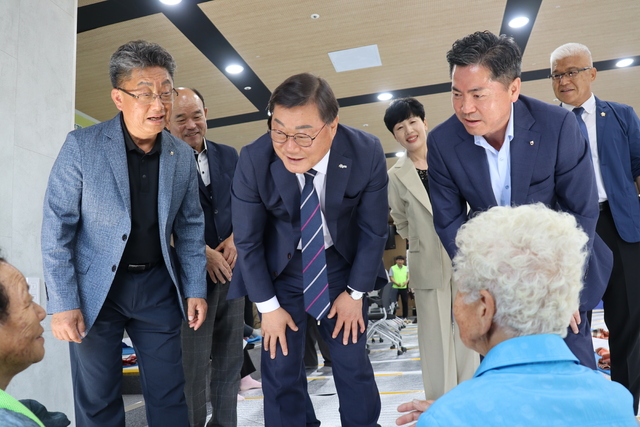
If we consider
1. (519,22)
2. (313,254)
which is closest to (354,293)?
(313,254)

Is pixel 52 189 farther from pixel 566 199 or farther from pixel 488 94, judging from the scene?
pixel 566 199

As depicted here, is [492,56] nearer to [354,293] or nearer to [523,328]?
[354,293]

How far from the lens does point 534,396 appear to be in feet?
2.74

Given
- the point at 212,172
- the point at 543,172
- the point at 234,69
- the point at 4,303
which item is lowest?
the point at 4,303

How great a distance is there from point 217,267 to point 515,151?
1.43 metres

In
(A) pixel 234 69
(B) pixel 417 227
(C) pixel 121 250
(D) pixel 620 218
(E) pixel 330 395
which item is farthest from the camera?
(A) pixel 234 69

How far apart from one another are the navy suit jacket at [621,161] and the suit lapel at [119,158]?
6.96 ft

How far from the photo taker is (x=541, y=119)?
2.06 m

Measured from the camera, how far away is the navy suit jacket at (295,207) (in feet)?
6.75

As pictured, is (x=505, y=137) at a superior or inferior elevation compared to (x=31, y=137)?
inferior

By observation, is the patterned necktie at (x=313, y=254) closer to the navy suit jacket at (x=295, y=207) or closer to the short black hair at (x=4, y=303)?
the navy suit jacket at (x=295, y=207)

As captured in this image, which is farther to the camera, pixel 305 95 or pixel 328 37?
pixel 328 37

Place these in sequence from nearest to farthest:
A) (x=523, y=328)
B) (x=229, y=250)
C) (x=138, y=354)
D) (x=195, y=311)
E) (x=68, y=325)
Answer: (x=523, y=328) < (x=68, y=325) < (x=138, y=354) < (x=195, y=311) < (x=229, y=250)

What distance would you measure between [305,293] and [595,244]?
1176 millimetres
